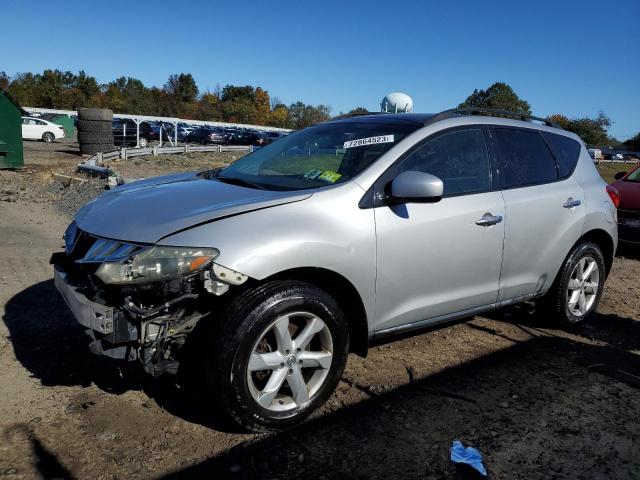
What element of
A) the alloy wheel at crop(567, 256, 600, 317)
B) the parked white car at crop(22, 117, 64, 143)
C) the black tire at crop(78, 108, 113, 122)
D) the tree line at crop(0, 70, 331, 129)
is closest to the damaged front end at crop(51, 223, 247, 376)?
the alloy wheel at crop(567, 256, 600, 317)

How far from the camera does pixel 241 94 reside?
96562mm

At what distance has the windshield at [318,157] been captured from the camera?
3.46 metres

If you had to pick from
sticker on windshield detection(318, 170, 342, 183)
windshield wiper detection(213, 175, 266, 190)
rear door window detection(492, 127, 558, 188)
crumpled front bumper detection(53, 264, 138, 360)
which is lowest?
crumpled front bumper detection(53, 264, 138, 360)

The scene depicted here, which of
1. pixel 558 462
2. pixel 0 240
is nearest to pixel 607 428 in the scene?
pixel 558 462

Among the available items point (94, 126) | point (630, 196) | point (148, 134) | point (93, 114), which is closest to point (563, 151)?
point (630, 196)

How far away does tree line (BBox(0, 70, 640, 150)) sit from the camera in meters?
63.2

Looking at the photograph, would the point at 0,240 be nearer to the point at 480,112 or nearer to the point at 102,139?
the point at 480,112

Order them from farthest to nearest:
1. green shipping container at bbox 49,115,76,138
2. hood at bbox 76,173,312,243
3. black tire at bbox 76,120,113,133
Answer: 1. green shipping container at bbox 49,115,76,138
2. black tire at bbox 76,120,113,133
3. hood at bbox 76,173,312,243

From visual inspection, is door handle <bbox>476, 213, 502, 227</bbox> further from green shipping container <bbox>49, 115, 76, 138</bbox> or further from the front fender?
green shipping container <bbox>49, 115, 76, 138</bbox>

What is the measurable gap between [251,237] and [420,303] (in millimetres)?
1318

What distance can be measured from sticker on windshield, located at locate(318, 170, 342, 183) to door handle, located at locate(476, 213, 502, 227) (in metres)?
1.05

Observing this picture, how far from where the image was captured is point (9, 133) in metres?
14.2

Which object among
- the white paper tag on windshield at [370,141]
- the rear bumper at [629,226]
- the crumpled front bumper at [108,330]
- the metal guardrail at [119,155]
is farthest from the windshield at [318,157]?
the rear bumper at [629,226]

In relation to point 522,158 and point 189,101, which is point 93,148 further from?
point 189,101
